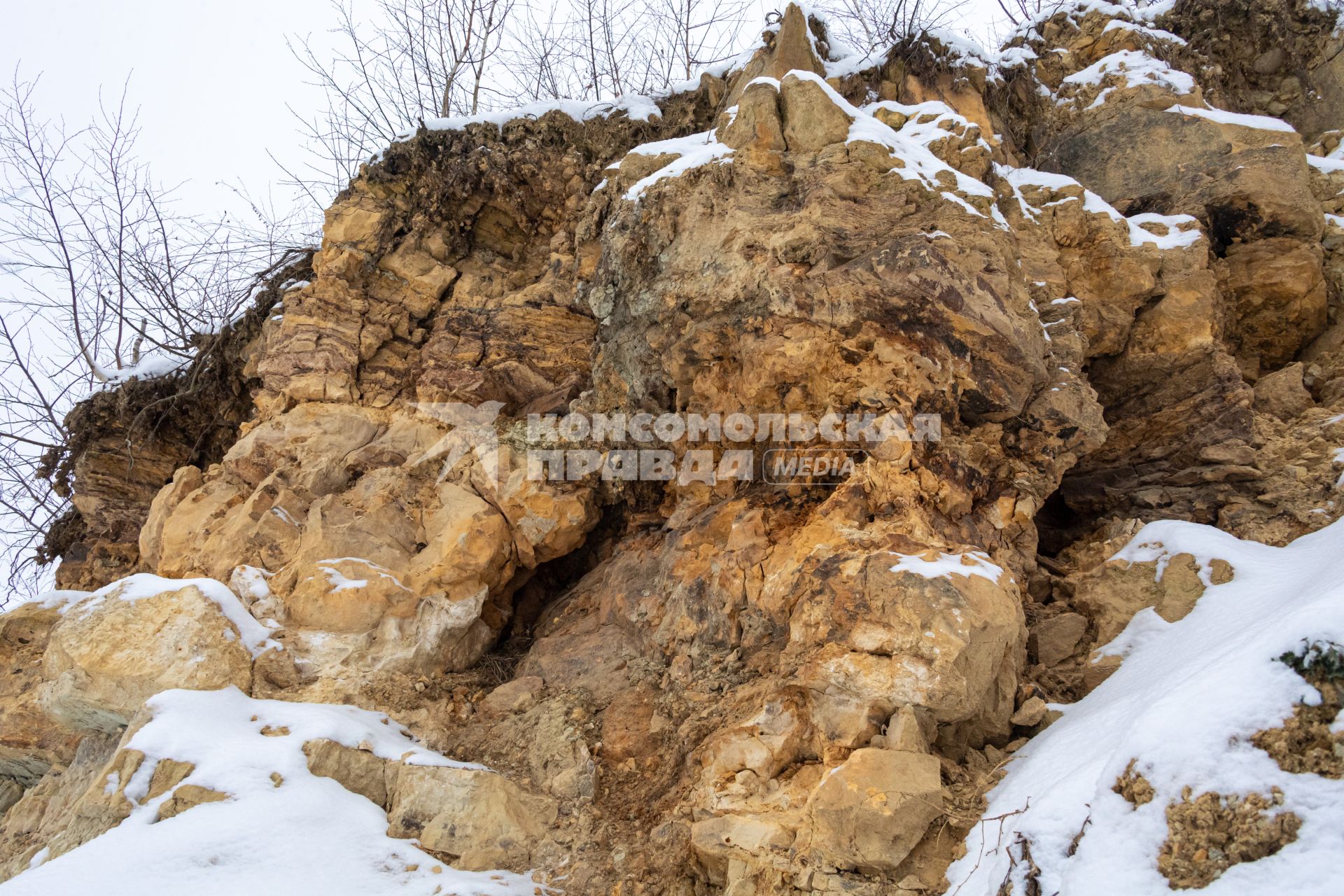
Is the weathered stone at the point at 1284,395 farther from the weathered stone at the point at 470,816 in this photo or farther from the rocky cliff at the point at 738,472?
the weathered stone at the point at 470,816

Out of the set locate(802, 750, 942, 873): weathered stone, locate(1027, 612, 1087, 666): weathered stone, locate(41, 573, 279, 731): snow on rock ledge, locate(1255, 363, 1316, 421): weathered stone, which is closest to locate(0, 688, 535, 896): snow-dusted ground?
locate(41, 573, 279, 731): snow on rock ledge

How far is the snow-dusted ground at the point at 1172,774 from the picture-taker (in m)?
2.45

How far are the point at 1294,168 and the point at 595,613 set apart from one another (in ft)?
24.0

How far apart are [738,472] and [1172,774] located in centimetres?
331

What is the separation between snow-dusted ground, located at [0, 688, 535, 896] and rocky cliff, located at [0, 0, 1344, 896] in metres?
0.09

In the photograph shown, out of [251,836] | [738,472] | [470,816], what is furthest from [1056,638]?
[251,836]

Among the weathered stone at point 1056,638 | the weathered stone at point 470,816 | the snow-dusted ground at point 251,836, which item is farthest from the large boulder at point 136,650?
the weathered stone at point 1056,638

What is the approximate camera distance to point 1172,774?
278 centimetres

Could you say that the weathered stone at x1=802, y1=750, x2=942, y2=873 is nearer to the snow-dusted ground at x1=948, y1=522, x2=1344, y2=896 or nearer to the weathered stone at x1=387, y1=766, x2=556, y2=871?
the snow-dusted ground at x1=948, y1=522, x2=1344, y2=896

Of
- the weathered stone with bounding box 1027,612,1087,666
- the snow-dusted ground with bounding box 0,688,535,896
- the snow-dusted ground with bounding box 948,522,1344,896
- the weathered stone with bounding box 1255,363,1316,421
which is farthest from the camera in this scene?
the weathered stone with bounding box 1255,363,1316,421

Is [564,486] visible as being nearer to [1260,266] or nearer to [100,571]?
[100,571]

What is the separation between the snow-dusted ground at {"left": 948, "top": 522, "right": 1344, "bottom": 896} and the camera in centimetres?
245

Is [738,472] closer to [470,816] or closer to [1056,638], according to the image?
[1056,638]

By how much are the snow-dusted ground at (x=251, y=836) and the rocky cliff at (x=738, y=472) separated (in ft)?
0.28
